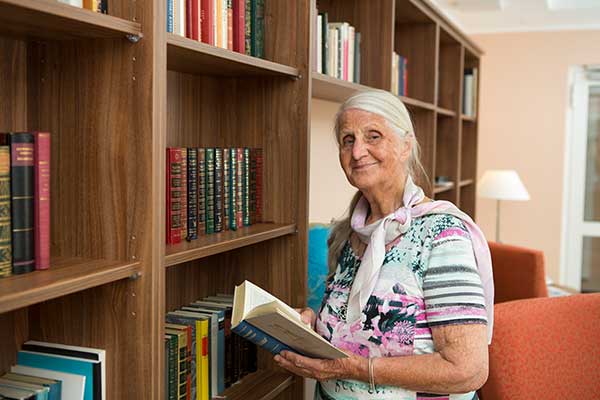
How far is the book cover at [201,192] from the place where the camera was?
157 centimetres

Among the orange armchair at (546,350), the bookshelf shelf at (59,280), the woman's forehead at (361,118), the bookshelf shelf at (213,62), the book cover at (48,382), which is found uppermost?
the bookshelf shelf at (213,62)

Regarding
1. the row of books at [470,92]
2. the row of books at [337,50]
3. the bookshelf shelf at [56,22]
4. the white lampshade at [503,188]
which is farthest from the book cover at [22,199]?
the white lampshade at [503,188]

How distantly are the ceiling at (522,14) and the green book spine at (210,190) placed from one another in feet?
11.0

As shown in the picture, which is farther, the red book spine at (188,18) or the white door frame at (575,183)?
the white door frame at (575,183)

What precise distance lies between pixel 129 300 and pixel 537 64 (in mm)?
4949

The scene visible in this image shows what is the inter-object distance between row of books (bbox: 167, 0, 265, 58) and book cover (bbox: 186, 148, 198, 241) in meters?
0.29

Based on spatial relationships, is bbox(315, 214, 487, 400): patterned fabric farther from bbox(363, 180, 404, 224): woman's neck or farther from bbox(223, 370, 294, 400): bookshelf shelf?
bbox(223, 370, 294, 400): bookshelf shelf

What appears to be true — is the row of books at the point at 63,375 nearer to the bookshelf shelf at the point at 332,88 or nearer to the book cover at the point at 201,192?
the book cover at the point at 201,192

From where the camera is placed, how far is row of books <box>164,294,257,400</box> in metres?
1.56

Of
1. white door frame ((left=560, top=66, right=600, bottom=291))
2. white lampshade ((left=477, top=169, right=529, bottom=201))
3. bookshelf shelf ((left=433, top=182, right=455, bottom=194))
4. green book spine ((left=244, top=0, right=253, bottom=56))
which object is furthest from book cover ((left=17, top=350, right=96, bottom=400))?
white door frame ((left=560, top=66, right=600, bottom=291))

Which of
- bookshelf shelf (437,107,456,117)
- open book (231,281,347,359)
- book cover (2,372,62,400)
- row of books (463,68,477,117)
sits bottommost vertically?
book cover (2,372,62,400)

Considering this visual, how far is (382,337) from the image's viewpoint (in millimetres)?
1464

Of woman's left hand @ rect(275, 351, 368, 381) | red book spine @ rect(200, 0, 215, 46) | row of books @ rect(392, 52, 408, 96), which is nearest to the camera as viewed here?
woman's left hand @ rect(275, 351, 368, 381)

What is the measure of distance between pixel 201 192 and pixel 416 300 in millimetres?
583
